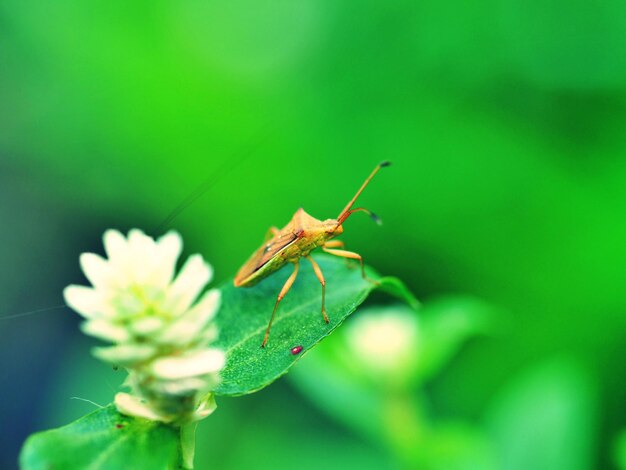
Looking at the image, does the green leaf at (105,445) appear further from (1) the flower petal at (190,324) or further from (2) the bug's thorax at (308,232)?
(2) the bug's thorax at (308,232)

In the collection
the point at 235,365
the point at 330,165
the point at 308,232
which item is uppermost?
the point at 235,365

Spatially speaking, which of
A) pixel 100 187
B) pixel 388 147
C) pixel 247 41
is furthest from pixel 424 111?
pixel 100 187

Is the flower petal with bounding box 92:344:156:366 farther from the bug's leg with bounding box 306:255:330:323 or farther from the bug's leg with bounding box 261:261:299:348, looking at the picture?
the bug's leg with bounding box 306:255:330:323

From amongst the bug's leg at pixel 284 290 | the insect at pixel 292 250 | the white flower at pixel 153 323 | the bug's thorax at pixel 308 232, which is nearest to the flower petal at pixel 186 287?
the white flower at pixel 153 323

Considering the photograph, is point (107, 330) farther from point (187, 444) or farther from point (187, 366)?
point (187, 444)

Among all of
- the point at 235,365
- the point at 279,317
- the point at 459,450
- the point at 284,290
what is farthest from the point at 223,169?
the point at 235,365

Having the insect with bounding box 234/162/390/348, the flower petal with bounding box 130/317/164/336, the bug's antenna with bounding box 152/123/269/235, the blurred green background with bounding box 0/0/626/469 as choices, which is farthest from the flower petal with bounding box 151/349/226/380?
Answer: the bug's antenna with bounding box 152/123/269/235

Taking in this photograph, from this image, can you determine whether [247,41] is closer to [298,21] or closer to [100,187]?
[298,21]
